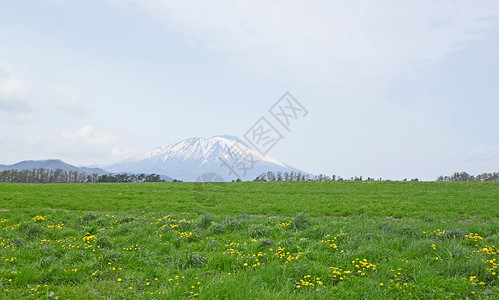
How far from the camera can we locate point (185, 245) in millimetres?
Result: 8148

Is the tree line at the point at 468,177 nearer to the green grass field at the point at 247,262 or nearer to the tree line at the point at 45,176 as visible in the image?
the green grass field at the point at 247,262

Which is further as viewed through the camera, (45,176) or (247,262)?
(45,176)

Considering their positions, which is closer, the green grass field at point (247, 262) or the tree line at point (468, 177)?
the green grass field at point (247, 262)

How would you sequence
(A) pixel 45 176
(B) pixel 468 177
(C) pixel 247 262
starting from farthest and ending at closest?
(A) pixel 45 176
(B) pixel 468 177
(C) pixel 247 262

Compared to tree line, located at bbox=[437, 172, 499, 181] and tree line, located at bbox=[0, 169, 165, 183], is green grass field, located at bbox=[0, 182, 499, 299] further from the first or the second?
tree line, located at bbox=[0, 169, 165, 183]

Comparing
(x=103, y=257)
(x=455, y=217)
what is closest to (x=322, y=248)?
(x=103, y=257)

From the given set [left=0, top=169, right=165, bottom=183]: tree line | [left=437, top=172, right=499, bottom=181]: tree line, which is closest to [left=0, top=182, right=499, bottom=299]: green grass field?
[left=437, top=172, right=499, bottom=181]: tree line

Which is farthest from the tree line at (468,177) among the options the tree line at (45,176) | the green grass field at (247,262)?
the tree line at (45,176)

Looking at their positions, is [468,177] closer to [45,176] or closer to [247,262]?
[247,262]

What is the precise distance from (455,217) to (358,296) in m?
12.3

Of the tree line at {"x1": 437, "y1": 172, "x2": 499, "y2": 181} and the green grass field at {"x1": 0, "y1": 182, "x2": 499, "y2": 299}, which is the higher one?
the tree line at {"x1": 437, "y1": 172, "x2": 499, "y2": 181}

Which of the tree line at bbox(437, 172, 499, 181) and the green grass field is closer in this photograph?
the green grass field

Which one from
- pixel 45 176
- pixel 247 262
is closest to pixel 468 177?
pixel 247 262

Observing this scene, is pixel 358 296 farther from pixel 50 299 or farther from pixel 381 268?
pixel 50 299
